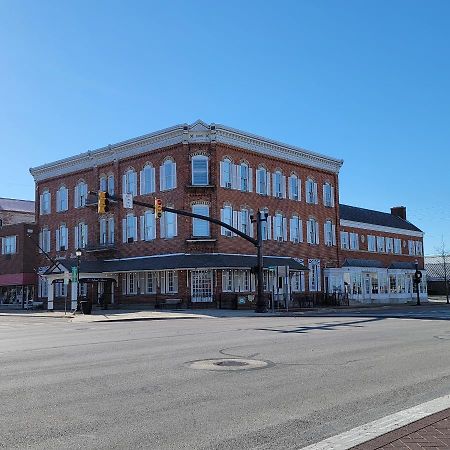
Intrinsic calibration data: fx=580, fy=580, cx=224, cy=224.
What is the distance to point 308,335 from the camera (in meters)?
17.5

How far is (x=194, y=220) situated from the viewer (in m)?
42.0

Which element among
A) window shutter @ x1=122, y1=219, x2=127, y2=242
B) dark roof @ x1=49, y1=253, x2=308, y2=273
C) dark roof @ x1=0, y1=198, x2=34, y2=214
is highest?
dark roof @ x1=0, y1=198, x2=34, y2=214

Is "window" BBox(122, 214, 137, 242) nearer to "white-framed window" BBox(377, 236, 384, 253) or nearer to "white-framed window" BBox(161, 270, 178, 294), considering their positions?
"white-framed window" BBox(161, 270, 178, 294)

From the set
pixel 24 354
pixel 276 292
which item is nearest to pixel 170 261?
pixel 276 292

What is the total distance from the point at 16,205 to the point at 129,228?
2896cm

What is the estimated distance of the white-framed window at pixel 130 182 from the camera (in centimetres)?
4544

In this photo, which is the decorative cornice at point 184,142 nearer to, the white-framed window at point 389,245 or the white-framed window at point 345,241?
the white-framed window at point 345,241

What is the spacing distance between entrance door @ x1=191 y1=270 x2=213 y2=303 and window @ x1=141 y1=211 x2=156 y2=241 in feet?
16.3

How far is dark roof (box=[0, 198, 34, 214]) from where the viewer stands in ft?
221

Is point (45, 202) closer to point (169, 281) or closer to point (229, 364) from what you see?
point (169, 281)

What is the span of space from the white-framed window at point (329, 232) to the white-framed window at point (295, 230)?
382 centimetres

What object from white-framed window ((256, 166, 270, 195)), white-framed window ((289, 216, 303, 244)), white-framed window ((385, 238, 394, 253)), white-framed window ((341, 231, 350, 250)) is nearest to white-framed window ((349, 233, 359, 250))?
A: white-framed window ((341, 231, 350, 250))

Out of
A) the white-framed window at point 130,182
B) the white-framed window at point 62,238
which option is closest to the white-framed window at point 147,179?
the white-framed window at point 130,182

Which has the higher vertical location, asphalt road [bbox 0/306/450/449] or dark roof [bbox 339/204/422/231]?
dark roof [bbox 339/204/422/231]
